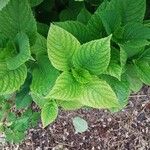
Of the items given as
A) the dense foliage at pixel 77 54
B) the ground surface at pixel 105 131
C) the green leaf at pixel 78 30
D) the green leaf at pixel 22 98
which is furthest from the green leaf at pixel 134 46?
the ground surface at pixel 105 131

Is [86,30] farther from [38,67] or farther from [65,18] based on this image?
[65,18]

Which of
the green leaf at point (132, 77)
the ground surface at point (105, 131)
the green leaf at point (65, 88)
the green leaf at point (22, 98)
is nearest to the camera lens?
the green leaf at point (65, 88)

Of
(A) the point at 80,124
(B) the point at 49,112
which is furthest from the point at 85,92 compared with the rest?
(A) the point at 80,124

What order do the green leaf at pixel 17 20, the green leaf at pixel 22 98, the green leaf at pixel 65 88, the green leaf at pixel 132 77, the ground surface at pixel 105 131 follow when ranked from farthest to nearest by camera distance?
1. the ground surface at pixel 105 131
2. the green leaf at pixel 22 98
3. the green leaf at pixel 132 77
4. the green leaf at pixel 17 20
5. the green leaf at pixel 65 88

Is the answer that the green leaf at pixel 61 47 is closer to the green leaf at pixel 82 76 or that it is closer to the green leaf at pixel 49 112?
the green leaf at pixel 82 76

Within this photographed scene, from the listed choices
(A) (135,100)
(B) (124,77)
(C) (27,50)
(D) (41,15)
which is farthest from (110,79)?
(A) (135,100)

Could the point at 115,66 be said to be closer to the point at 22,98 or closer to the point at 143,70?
the point at 143,70

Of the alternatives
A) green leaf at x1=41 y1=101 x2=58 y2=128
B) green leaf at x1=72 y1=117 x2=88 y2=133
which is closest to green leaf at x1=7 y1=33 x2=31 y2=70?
green leaf at x1=41 y1=101 x2=58 y2=128
